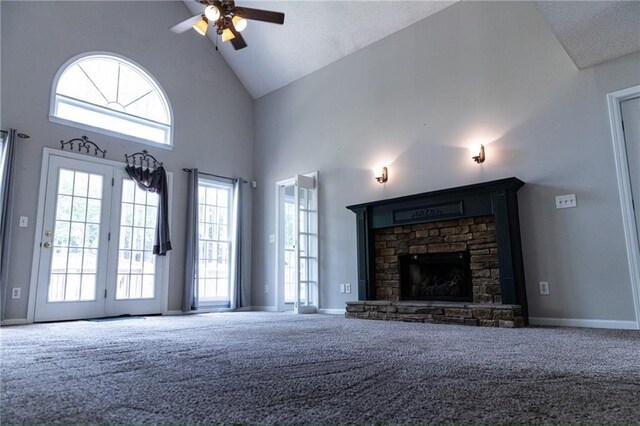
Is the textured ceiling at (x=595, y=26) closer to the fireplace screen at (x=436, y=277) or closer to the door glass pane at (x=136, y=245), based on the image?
the fireplace screen at (x=436, y=277)

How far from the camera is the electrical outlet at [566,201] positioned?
3.97 meters

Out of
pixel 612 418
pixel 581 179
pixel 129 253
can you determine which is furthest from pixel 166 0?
pixel 612 418

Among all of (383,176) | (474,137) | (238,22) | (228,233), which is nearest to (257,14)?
(238,22)

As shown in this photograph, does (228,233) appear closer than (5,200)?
No

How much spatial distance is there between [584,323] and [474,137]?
2.19 metres

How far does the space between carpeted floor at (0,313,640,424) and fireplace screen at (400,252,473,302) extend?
5.54 feet

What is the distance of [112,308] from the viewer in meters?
5.41

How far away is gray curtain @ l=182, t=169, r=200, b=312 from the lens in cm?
607

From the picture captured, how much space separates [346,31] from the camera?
5871mm

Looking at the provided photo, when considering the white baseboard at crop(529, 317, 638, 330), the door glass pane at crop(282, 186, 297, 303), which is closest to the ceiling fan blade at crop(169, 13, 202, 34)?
the door glass pane at crop(282, 186, 297, 303)

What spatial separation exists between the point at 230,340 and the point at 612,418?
2292 millimetres

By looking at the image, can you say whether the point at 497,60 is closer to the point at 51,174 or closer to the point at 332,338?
the point at 332,338

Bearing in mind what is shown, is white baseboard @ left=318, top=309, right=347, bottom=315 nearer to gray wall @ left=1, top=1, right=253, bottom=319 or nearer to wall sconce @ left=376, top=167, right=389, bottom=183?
gray wall @ left=1, top=1, right=253, bottom=319

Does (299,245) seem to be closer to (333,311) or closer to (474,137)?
(333,311)
